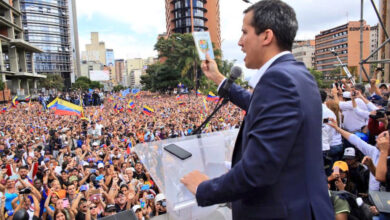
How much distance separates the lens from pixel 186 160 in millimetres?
1395

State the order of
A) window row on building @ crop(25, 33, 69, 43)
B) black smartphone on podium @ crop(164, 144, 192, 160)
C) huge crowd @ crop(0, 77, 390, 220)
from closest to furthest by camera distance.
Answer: black smartphone on podium @ crop(164, 144, 192, 160) → huge crowd @ crop(0, 77, 390, 220) → window row on building @ crop(25, 33, 69, 43)

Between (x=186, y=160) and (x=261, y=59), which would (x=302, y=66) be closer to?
(x=261, y=59)

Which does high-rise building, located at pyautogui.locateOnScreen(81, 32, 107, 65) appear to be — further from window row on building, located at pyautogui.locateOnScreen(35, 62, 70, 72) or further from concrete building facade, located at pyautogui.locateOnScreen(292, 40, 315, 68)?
concrete building facade, located at pyautogui.locateOnScreen(292, 40, 315, 68)

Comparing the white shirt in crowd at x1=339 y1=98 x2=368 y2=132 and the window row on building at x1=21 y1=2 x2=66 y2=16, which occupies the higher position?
the window row on building at x1=21 y1=2 x2=66 y2=16

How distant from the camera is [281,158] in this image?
3.07 feet

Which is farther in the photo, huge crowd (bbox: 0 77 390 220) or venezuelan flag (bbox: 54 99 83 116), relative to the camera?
venezuelan flag (bbox: 54 99 83 116)


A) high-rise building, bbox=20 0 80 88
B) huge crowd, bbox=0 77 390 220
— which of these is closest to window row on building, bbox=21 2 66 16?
high-rise building, bbox=20 0 80 88

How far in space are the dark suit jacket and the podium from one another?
0.32 m

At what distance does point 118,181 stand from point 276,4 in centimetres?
595

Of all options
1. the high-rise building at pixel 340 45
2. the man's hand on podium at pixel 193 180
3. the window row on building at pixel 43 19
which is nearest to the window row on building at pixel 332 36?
the high-rise building at pixel 340 45

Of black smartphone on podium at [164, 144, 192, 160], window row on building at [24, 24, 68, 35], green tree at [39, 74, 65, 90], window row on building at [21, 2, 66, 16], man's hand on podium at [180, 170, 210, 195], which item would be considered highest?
window row on building at [21, 2, 66, 16]

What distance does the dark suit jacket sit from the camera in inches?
36.9

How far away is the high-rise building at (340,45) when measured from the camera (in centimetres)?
8812

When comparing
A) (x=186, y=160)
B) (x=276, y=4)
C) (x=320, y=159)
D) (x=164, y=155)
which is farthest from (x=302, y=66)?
(x=164, y=155)
